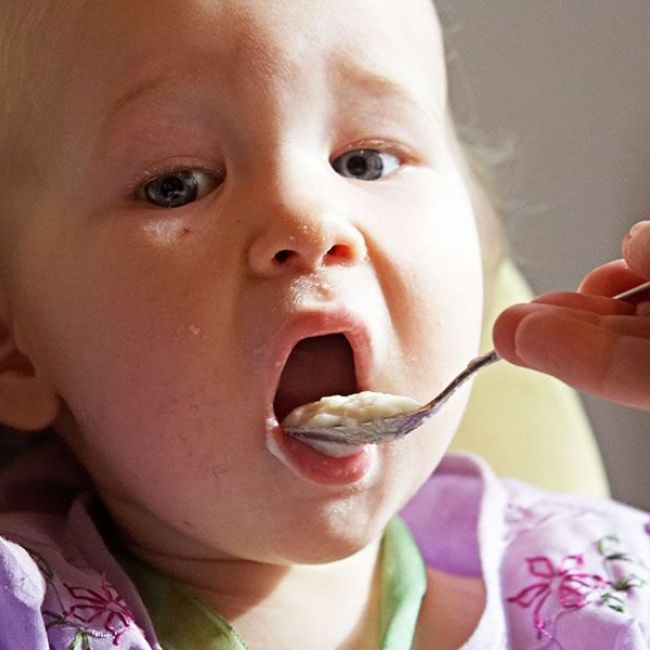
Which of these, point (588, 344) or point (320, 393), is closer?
point (588, 344)

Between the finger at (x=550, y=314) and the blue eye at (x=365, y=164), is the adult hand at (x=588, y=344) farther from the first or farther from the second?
the blue eye at (x=365, y=164)

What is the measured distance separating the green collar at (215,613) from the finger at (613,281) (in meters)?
0.28

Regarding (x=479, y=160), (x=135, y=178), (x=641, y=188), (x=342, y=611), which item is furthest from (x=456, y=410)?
(x=641, y=188)

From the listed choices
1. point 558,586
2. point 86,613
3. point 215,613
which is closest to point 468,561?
point 558,586

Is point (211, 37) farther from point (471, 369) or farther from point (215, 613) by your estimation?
point (215, 613)

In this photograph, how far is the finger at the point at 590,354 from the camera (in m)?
0.68

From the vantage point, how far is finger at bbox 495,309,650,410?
2.23ft

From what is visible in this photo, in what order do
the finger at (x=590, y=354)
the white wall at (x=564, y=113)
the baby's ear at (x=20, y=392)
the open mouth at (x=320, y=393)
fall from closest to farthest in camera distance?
the finger at (x=590, y=354), the open mouth at (x=320, y=393), the baby's ear at (x=20, y=392), the white wall at (x=564, y=113)

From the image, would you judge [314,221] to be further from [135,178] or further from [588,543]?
[588,543]

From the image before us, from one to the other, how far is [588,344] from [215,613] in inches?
13.7

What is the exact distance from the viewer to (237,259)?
0.78 meters

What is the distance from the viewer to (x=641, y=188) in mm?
1741

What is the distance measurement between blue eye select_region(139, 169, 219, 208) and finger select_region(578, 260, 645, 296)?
0.81 feet

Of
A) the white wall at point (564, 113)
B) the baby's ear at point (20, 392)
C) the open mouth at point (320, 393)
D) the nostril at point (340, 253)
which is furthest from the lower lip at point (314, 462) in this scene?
the white wall at point (564, 113)
